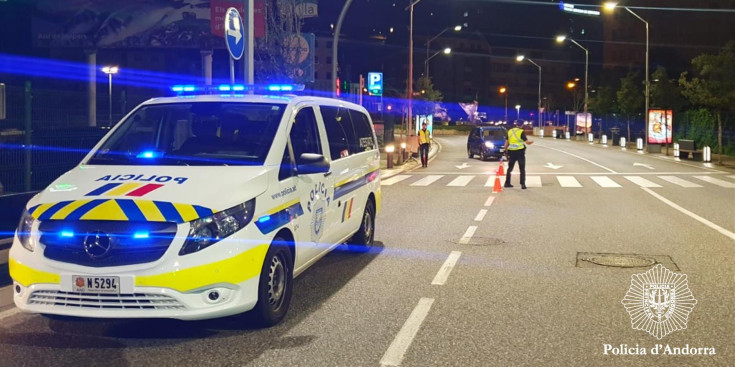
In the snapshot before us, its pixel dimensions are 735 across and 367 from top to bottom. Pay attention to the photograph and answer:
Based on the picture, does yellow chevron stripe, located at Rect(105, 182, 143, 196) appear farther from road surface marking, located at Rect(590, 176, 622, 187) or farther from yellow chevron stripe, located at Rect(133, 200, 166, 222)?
road surface marking, located at Rect(590, 176, 622, 187)

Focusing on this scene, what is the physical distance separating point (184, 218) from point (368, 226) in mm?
4754

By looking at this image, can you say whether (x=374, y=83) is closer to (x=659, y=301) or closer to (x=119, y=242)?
(x=659, y=301)

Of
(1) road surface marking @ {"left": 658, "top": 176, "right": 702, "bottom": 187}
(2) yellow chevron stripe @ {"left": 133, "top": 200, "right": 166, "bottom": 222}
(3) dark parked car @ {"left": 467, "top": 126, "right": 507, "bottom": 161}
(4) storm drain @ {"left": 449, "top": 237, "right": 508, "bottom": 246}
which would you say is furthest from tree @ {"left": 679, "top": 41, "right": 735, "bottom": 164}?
(2) yellow chevron stripe @ {"left": 133, "top": 200, "right": 166, "bottom": 222}

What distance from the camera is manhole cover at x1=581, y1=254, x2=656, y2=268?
8586 millimetres

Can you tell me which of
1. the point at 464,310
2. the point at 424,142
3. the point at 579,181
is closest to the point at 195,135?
the point at 464,310

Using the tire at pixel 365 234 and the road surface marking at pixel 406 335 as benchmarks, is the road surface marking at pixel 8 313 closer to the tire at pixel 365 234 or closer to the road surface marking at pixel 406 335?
the road surface marking at pixel 406 335

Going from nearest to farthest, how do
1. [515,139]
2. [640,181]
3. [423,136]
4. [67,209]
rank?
[67,209] < [515,139] < [640,181] < [423,136]

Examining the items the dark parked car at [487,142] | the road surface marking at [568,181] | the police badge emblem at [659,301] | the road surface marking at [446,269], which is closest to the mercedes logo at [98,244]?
the road surface marking at [446,269]

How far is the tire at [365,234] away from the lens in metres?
9.38

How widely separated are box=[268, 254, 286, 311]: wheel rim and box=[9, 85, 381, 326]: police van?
0.01 m

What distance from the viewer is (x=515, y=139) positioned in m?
18.7

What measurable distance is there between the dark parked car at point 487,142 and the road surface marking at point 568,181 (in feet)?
33.9

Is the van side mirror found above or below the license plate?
above

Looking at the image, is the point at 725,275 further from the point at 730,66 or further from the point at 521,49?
the point at 521,49
